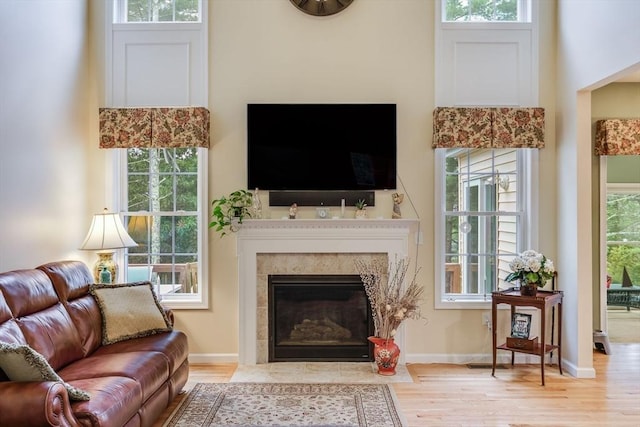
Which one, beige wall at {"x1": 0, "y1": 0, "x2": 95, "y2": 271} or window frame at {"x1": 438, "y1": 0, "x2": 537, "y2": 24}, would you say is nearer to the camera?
beige wall at {"x1": 0, "y1": 0, "x2": 95, "y2": 271}

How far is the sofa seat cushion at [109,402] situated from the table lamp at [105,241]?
1.55 metres

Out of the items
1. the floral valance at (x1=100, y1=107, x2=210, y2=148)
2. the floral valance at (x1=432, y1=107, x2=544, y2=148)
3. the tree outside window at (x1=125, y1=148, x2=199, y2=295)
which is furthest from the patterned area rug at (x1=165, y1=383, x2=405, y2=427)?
the floral valance at (x1=432, y1=107, x2=544, y2=148)

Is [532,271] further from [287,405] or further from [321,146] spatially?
[287,405]

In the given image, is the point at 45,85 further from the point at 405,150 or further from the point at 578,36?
the point at 578,36

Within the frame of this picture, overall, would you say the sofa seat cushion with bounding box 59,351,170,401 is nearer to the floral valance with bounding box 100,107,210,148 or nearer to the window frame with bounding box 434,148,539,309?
the floral valance with bounding box 100,107,210,148

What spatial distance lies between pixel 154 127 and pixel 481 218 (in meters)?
3.16

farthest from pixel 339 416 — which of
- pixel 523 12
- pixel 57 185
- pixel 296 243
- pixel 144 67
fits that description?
pixel 523 12

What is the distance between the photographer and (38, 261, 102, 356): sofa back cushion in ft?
11.1

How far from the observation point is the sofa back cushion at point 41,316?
9.43ft

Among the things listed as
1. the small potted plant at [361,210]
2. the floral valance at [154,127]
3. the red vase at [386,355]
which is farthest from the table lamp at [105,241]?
the red vase at [386,355]

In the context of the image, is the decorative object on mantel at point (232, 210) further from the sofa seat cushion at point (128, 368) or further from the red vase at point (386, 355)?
the red vase at point (386, 355)

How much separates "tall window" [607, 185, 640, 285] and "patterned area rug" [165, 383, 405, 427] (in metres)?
3.87

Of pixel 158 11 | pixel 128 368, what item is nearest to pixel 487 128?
pixel 158 11

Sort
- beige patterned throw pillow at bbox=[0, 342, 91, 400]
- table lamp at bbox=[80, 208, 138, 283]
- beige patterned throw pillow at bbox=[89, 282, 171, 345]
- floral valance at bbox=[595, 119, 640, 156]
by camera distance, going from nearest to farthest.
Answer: beige patterned throw pillow at bbox=[0, 342, 91, 400], beige patterned throw pillow at bbox=[89, 282, 171, 345], table lamp at bbox=[80, 208, 138, 283], floral valance at bbox=[595, 119, 640, 156]
